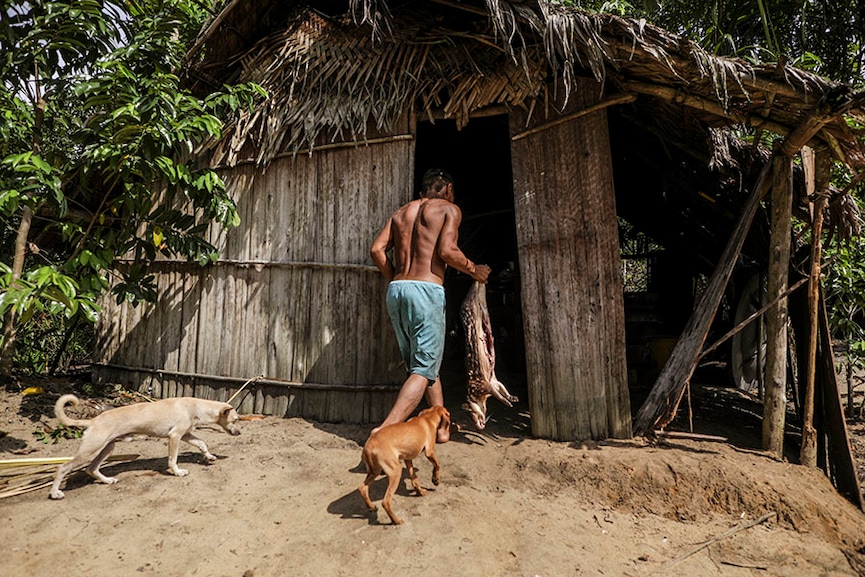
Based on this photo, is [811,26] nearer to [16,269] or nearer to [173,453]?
[173,453]

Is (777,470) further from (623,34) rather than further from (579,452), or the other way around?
(623,34)

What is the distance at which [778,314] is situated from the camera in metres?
3.70

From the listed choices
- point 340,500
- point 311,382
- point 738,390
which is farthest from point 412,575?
point 738,390

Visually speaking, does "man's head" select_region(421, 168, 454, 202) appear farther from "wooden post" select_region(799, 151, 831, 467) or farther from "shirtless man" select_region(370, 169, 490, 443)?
"wooden post" select_region(799, 151, 831, 467)

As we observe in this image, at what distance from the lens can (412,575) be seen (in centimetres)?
228

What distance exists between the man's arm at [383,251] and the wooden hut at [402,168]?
59 cm

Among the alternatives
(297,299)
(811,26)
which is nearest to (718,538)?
(297,299)

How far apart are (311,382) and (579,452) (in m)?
2.31

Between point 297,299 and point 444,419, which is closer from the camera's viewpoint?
point 444,419

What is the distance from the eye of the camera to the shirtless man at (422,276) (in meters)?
3.49

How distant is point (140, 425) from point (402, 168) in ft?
9.07

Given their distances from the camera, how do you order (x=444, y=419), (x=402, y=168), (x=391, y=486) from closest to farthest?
(x=391, y=486), (x=444, y=419), (x=402, y=168)

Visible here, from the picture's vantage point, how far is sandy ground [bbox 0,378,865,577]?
238 centimetres

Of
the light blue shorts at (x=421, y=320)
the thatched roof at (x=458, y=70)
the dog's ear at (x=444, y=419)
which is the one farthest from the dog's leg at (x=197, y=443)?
the thatched roof at (x=458, y=70)
